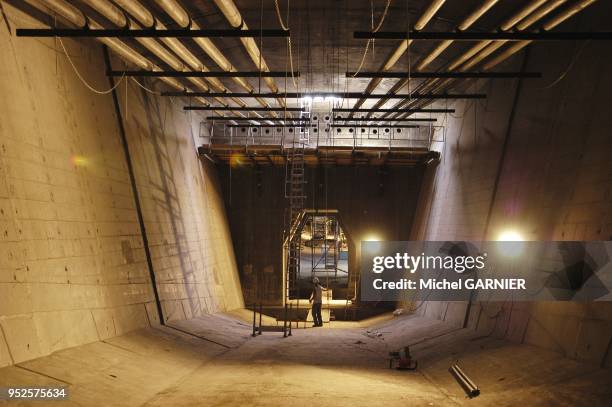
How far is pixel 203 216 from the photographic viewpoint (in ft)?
47.0

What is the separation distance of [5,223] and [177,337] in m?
4.28

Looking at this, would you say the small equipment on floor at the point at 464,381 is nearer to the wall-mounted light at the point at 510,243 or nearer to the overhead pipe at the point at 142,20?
the wall-mounted light at the point at 510,243

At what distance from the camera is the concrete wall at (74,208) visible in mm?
5773

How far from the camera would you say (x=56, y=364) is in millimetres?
5750

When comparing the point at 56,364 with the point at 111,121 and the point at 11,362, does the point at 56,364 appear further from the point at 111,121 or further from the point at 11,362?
the point at 111,121

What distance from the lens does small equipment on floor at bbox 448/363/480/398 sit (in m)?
6.08

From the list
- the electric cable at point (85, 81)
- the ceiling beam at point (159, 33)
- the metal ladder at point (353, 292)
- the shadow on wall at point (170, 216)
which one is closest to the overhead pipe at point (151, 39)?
the ceiling beam at point (159, 33)

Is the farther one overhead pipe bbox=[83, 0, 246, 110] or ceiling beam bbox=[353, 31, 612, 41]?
Answer: overhead pipe bbox=[83, 0, 246, 110]

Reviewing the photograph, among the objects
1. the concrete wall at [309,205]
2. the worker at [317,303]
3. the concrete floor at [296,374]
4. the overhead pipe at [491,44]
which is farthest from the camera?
the concrete wall at [309,205]

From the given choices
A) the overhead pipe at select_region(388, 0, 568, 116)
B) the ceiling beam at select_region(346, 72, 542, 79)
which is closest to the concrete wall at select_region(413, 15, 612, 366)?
the ceiling beam at select_region(346, 72, 542, 79)

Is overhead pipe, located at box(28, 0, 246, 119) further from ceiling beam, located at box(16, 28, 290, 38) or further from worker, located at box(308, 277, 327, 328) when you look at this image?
worker, located at box(308, 277, 327, 328)

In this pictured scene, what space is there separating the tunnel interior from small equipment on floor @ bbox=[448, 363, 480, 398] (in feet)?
0.11

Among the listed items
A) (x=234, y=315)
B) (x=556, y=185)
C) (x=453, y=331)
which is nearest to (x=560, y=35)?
(x=556, y=185)

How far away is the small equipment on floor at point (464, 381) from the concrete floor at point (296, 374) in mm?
98
